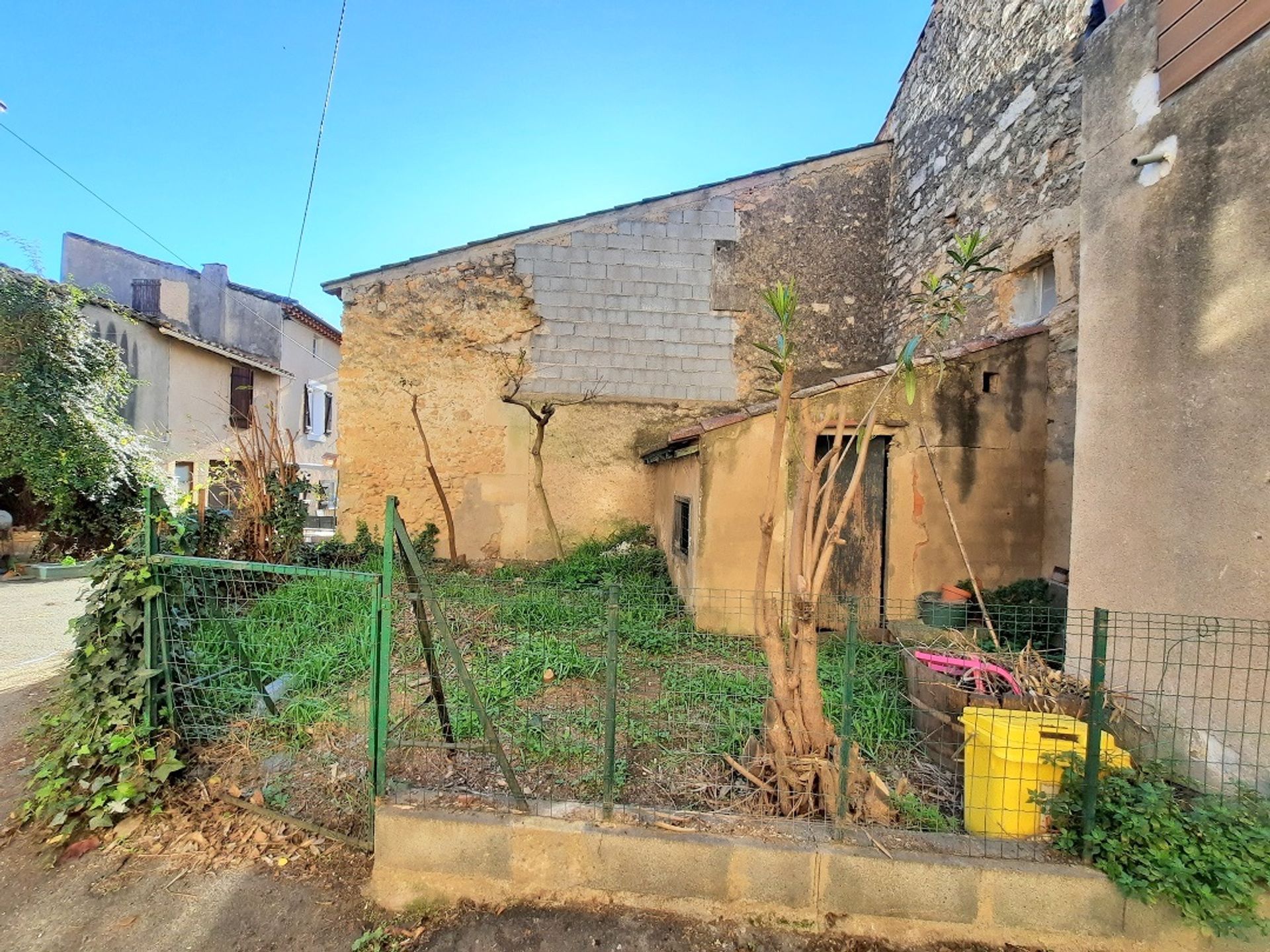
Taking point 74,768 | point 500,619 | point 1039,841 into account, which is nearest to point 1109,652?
point 1039,841

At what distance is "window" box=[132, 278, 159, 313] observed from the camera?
53.8ft

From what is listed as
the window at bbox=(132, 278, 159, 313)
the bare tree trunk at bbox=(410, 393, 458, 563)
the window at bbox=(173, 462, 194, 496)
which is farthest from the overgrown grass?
the window at bbox=(132, 278, 159, 313)

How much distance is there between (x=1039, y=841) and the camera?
258cm

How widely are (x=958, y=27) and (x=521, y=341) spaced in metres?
7.38

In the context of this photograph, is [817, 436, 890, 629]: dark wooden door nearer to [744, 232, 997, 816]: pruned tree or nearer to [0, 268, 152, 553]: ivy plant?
[744, 232, 997, 816]: pruned tree

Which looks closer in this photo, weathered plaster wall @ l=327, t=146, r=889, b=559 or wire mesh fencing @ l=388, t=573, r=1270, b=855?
wire mesh fencing @ l=388, t=573, r=1270, b=855

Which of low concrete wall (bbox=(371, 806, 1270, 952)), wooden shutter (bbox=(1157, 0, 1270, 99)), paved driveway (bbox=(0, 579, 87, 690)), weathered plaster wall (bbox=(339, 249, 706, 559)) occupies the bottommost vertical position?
paved driveway (bbox=(0, 579, 87, 690))

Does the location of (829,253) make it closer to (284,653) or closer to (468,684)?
(468,684)

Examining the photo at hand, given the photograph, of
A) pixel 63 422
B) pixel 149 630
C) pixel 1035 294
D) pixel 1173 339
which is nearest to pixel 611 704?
pixel 149 630

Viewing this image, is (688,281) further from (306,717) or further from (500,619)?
(306,717)

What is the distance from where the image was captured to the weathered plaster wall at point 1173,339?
8.87 ft

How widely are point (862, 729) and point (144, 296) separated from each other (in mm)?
21633

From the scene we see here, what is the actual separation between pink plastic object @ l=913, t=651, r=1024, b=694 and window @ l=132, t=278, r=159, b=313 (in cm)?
2140

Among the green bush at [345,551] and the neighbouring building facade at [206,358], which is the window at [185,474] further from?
the green bush at [345,551]
